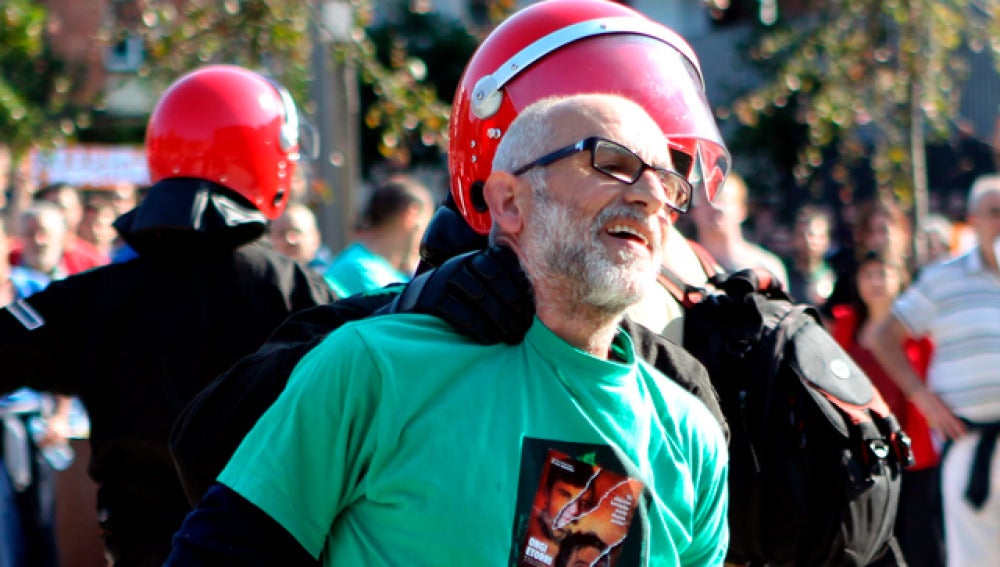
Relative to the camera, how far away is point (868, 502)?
2.88m

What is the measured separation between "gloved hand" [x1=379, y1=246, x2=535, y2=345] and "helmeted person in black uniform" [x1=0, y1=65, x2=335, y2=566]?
4.67 feet

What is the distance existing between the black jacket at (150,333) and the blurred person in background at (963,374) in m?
3.20

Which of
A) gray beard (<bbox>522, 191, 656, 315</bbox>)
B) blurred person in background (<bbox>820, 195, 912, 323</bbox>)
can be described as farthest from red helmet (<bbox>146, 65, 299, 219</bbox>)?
blurred person in background (<bbox>820, 195, 912, 323</bbox>)

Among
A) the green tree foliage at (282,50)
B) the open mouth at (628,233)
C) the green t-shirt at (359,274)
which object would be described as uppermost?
the green tree foliage at (282,50)

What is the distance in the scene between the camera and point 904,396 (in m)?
6.55

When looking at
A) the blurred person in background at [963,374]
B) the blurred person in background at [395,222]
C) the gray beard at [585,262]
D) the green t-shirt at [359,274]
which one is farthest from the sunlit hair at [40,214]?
the gray beard at [585,262]

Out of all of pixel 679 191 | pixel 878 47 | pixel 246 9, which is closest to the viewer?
pixel 679 191

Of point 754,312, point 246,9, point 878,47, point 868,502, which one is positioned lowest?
point 868,502

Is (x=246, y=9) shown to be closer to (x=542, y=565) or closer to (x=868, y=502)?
(x=868, y=502)

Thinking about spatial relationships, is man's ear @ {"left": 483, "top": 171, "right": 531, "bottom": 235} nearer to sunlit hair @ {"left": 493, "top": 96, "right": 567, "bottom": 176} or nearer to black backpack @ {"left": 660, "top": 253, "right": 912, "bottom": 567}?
sunlit hair @ {"left": 493, "top": 96, "right": 567, "bottom": 176}

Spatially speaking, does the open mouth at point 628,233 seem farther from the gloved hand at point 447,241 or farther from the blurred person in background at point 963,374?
the blurred person in background at point 963,374

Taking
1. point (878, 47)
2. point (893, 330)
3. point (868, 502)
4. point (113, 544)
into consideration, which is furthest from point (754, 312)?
point (878, 47)

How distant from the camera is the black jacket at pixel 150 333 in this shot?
133 inches

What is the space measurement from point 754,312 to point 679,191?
2.34 feet
